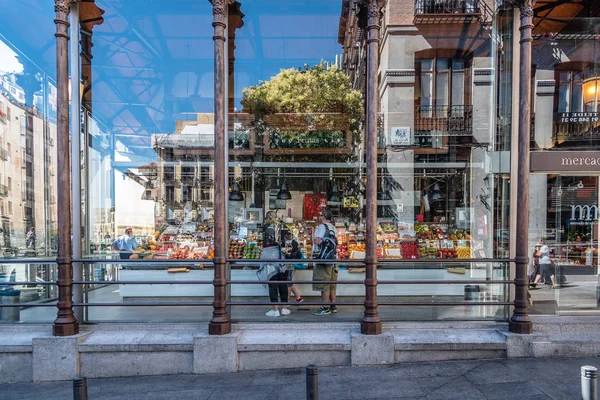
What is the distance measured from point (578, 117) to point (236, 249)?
811cm

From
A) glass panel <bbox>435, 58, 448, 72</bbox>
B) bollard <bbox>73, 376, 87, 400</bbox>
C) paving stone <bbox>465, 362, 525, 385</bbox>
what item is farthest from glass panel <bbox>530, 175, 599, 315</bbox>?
bollard <bbox>73, 376, 87, 400</bbox>

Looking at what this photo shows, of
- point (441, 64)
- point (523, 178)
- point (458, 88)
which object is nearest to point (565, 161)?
point (523, 178)

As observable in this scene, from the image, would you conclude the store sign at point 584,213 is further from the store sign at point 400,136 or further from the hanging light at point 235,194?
the hanging light at point 235,194

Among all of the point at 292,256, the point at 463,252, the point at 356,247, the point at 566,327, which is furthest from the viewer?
the point at 356,247

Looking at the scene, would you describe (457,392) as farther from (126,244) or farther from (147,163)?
(147,163)

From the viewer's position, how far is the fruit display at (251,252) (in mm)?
8719

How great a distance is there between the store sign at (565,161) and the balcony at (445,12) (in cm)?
461

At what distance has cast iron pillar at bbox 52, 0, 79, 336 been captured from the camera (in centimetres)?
512

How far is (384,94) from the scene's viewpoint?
10.4m

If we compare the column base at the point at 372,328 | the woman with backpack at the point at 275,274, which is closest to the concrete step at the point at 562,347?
the column base at the point at 372,328

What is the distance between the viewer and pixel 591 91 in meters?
6.97

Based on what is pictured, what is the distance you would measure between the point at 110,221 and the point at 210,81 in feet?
15.2

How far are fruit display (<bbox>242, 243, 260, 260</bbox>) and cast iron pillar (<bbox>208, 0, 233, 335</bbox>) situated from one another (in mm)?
3389

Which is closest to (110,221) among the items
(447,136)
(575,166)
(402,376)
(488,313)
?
(402,376)
